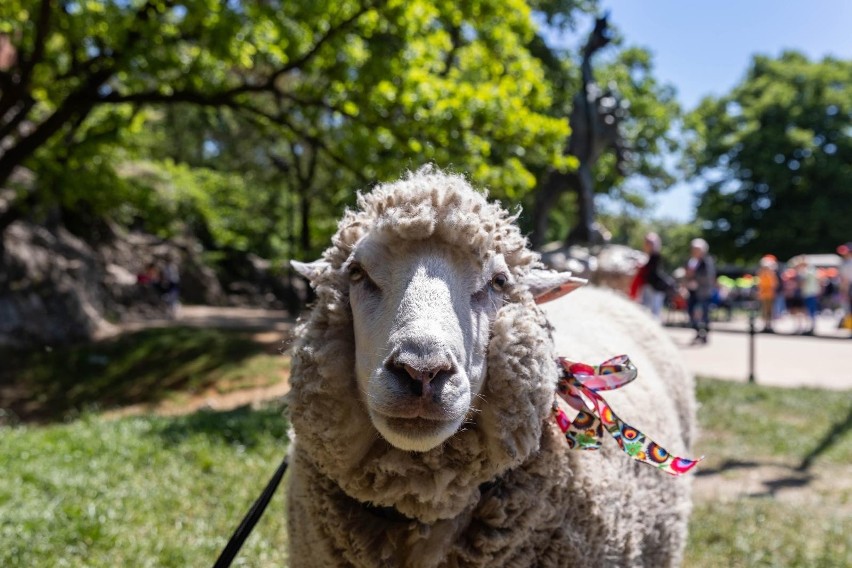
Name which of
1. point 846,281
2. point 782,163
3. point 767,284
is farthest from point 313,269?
point 782,163

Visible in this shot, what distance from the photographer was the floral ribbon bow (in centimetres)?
188

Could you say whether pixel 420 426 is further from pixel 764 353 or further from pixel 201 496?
pixel 764 353

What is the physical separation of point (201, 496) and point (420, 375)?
125 inches

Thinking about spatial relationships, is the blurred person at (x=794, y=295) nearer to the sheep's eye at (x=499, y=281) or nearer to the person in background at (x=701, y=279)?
the person in background at (x=701, y=279)

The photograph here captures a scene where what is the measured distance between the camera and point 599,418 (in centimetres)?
190

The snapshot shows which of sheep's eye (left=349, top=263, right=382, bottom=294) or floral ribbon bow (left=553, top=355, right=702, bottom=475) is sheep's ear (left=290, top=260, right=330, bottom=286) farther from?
floral ribbon bow (left=553, top=355, right=702, bottom=475)

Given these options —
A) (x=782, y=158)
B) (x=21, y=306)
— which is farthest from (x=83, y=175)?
(x=782, y=158)

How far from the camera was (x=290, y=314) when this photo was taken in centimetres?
1819

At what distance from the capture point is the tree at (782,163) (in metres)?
29.1

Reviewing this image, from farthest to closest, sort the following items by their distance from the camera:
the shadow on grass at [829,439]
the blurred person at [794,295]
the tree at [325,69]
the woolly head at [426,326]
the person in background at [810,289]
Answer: the blurred person at [794,295] → the person in background at [810,289] → the tree at [325,69] → the shadow on grass at [829,439] → the woolly head at [426,326]

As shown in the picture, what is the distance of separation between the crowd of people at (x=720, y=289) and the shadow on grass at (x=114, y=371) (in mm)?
7180

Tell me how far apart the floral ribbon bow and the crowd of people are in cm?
682

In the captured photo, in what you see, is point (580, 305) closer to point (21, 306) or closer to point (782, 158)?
point (21, 306)

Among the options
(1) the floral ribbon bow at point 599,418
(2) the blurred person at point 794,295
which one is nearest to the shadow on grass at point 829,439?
(1) the floral ribbon bow at point 599,418
